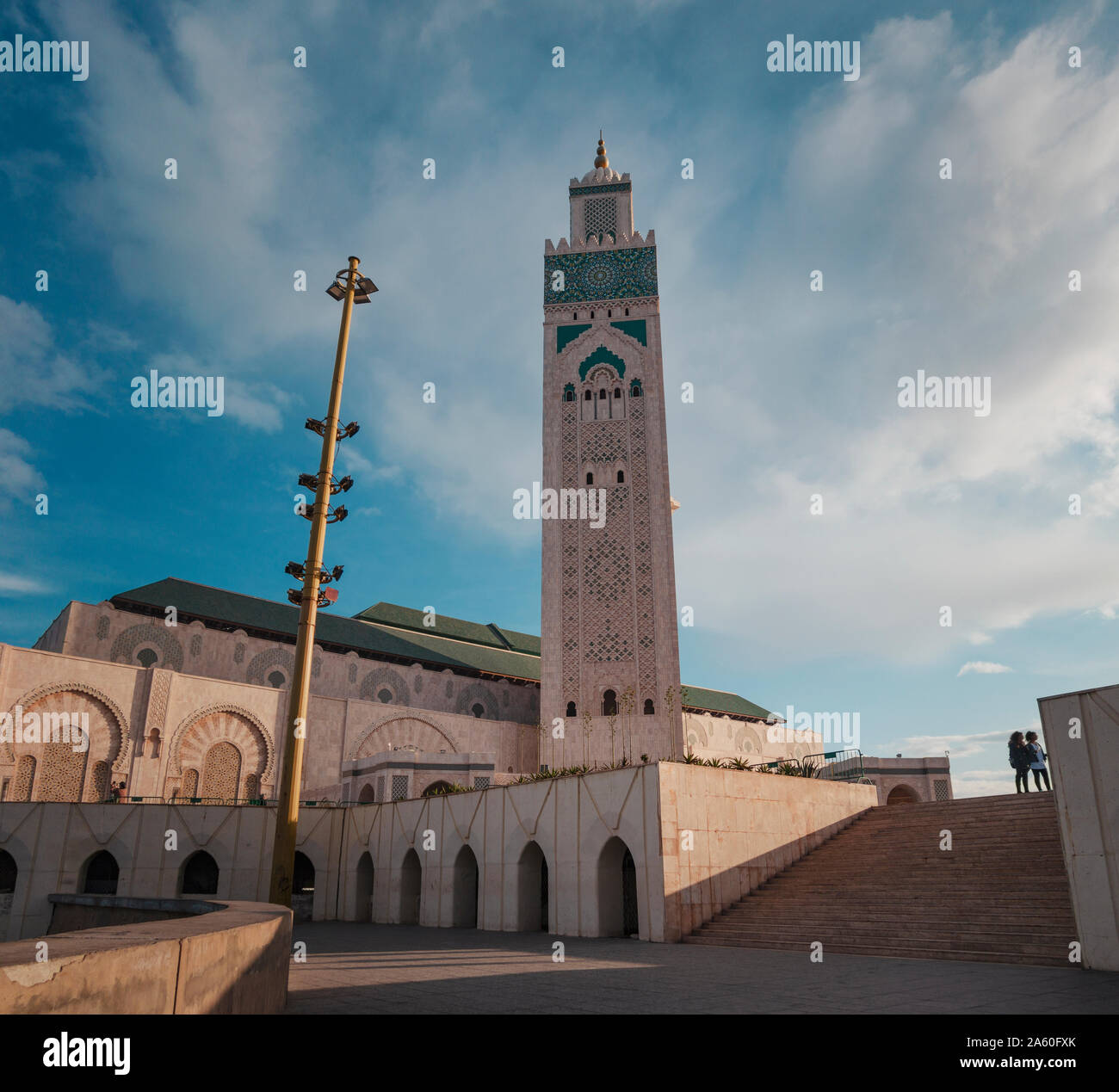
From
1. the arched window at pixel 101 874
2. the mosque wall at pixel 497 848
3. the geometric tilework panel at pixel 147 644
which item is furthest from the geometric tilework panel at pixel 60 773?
the mosque wall at pixel 497 848

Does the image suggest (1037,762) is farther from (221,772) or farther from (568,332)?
(568,332)

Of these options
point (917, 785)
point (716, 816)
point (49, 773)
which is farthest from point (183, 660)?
point (917, 785)

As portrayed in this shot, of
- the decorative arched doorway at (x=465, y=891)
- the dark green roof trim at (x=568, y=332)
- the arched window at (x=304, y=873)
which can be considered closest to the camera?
the decorative arched doorway at (x=465, y=891)

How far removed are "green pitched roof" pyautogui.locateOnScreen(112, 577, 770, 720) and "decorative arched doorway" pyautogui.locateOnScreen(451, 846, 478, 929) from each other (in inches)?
804

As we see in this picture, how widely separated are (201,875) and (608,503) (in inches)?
825

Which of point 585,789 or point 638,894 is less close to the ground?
point 585,789

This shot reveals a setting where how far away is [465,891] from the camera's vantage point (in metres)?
17.9

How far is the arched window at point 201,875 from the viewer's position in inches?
977

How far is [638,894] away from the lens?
13.2 m

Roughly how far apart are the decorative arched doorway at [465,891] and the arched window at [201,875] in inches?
426

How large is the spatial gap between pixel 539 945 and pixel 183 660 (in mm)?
25516

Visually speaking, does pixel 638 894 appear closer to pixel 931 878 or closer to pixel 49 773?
pixel 931 878

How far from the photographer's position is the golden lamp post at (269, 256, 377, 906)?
9.98 metres

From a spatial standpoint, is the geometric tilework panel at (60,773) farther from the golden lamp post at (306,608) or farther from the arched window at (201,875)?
the golden lamp post at (306,608)
